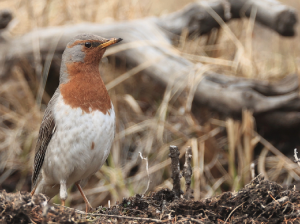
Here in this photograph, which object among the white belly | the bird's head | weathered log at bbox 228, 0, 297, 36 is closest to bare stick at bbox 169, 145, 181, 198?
the white belly

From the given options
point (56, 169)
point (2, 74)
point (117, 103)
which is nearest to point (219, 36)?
point (117, 103)

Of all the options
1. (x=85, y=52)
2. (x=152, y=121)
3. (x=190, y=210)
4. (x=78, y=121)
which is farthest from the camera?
(x=152, y=121)

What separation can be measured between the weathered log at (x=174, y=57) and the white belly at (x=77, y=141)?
197 centimetres

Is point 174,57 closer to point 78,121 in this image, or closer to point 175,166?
point 78,121

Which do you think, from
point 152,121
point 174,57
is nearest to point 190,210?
point 152,121

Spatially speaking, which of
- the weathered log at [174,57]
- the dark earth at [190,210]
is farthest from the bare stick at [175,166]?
the weathered log at [174,57]

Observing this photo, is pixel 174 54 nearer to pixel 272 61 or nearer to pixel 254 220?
pixel 272 61

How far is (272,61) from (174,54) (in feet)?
7.10

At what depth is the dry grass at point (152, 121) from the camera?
487 cm

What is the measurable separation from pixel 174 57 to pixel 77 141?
2.51m

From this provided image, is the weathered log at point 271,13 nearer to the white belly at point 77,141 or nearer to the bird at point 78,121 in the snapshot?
the bird at point 78,121

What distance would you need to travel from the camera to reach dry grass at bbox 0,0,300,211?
192 inches

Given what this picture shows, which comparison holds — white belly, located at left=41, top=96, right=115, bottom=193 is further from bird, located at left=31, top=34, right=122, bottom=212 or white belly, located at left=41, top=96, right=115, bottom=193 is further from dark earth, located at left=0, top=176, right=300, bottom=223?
dark earth, located at left=0, top=176, right=300, bottom=223

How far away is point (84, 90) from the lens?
317 centimetres
